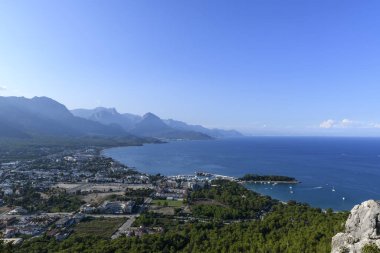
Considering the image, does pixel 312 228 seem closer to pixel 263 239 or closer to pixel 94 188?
pixel 263 239

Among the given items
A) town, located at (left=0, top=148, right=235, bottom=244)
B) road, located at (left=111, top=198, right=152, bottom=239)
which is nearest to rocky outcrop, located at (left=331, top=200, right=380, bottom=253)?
town, located at (left=0, top=148, right=235, bottom=244)

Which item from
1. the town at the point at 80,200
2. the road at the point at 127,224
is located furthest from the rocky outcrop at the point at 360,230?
the road at the point at 127,224

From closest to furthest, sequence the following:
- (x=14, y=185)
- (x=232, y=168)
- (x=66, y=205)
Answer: (x=66, y=205) → (x=14, y=185) → (x=232, y=168)

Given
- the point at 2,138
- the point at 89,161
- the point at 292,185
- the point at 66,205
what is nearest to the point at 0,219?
the point at 66,205

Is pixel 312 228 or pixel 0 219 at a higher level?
pixel 312 228

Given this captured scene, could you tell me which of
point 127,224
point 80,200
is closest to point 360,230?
point 127,224

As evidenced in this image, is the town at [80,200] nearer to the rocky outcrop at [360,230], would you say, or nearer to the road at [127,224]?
the road at [127,224]

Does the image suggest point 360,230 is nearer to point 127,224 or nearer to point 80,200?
point 127,224

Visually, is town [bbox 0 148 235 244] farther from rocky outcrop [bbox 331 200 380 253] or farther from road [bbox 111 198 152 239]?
rocky outcrop [bbox 331 200 380 253]
